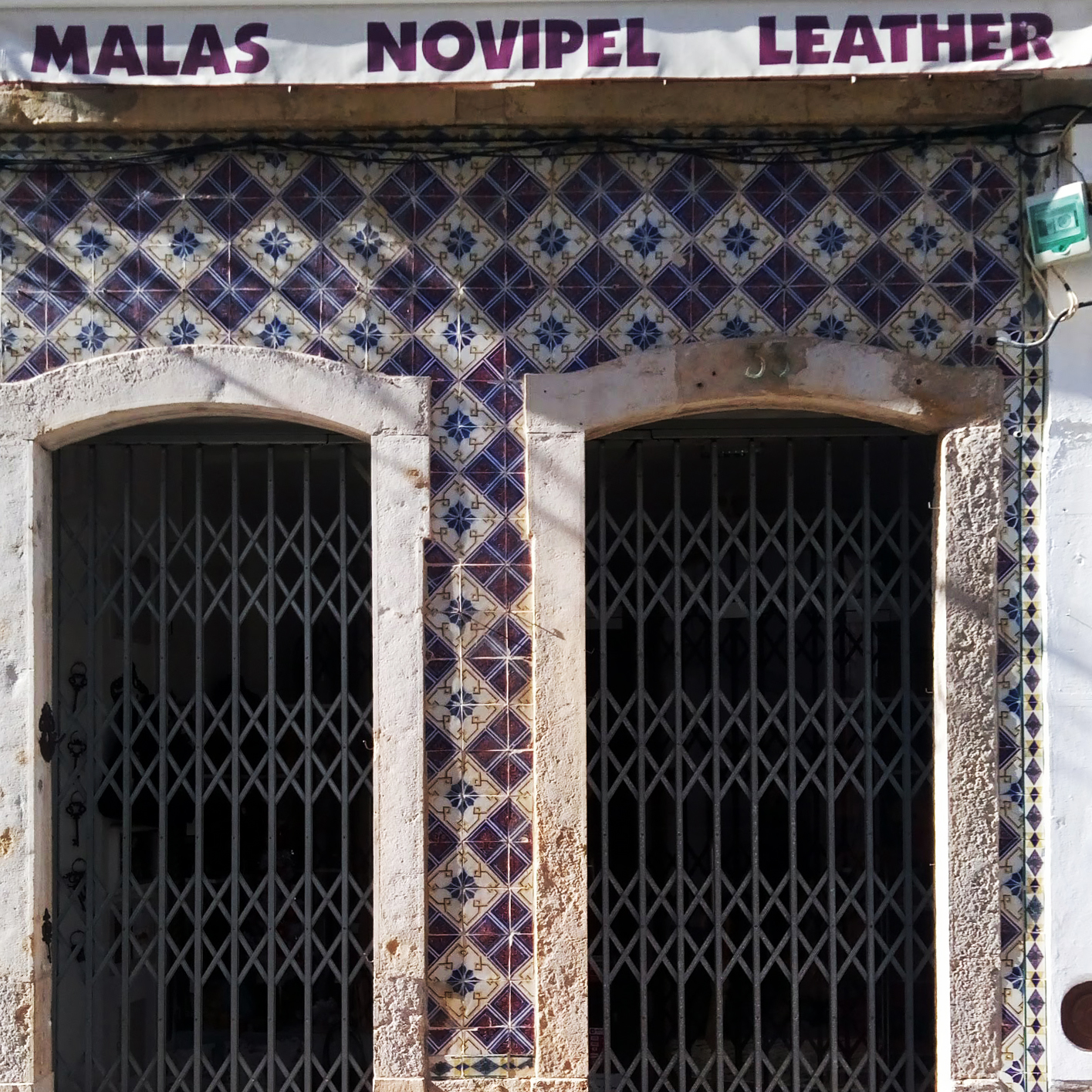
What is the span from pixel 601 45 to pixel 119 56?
152 cm

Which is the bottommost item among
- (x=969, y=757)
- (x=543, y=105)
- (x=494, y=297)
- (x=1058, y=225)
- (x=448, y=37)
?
(x=969, y=757)

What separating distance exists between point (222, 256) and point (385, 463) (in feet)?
2.96

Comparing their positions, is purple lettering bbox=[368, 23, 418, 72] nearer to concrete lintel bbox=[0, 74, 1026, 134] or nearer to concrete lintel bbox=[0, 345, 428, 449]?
concrete lintel bbox=[0, 74, 1026, 134]

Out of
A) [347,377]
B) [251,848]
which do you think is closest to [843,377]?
[347,377]

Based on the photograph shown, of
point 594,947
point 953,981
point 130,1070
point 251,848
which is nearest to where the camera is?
point 953,981

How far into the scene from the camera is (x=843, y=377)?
448 cm

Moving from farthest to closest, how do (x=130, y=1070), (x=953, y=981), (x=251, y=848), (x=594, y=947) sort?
(x=251, y=848), (x=130, y=1070), (x=594, y=947), (x=953, y=981)

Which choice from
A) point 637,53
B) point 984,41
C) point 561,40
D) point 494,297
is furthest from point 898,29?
point 494,297

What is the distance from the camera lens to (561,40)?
166 inches

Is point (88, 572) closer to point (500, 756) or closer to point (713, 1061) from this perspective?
point (500, 756)

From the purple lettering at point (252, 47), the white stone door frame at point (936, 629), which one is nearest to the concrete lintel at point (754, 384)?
the white stone door frame at point (936, 629)

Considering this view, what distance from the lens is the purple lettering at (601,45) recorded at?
4.20 metres

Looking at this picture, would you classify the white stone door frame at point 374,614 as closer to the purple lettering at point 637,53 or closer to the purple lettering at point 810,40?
the purple lettering at point 637,53

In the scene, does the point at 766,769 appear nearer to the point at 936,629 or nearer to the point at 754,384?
the point at 936,629
